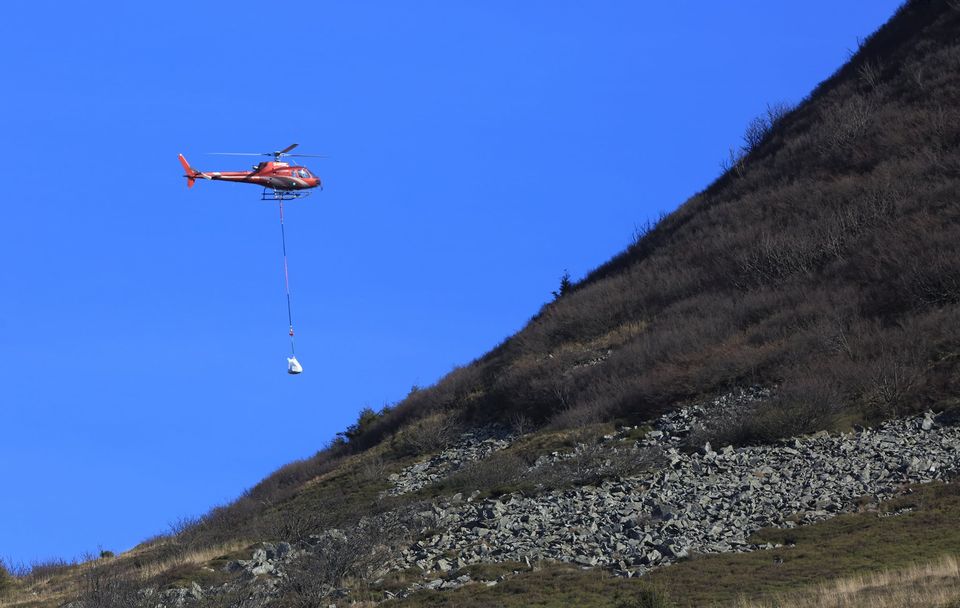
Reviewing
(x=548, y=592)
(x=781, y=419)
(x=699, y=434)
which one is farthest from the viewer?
(x=699, y=434)

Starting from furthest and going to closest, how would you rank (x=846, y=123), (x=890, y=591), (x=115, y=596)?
(x=846, y=123)
(x=115, y=596)
(x=890, y=591)

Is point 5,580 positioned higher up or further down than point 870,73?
further down

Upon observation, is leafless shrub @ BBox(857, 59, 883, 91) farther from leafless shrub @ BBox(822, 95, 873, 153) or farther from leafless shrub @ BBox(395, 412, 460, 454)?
leafless shrub @ BBox(395, 412, 460, 454)

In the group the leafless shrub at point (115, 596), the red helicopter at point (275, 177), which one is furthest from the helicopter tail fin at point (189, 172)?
the leafless shrub at point (115, 596)

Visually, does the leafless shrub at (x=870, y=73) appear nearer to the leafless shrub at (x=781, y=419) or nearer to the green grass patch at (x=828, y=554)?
the leafless shrub at (x=781, y=419)

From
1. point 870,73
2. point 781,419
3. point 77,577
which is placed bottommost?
point 77,577

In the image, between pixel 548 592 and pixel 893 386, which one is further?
pixel 893 386

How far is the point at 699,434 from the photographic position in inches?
1602

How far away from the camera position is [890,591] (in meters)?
21.6

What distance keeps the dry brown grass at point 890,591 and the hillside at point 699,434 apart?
0.20 m

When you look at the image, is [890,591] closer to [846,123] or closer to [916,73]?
[846,123]

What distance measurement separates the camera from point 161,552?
43469 millimetres

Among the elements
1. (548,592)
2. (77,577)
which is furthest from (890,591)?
(77,577)

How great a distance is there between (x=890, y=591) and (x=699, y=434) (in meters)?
19.1
